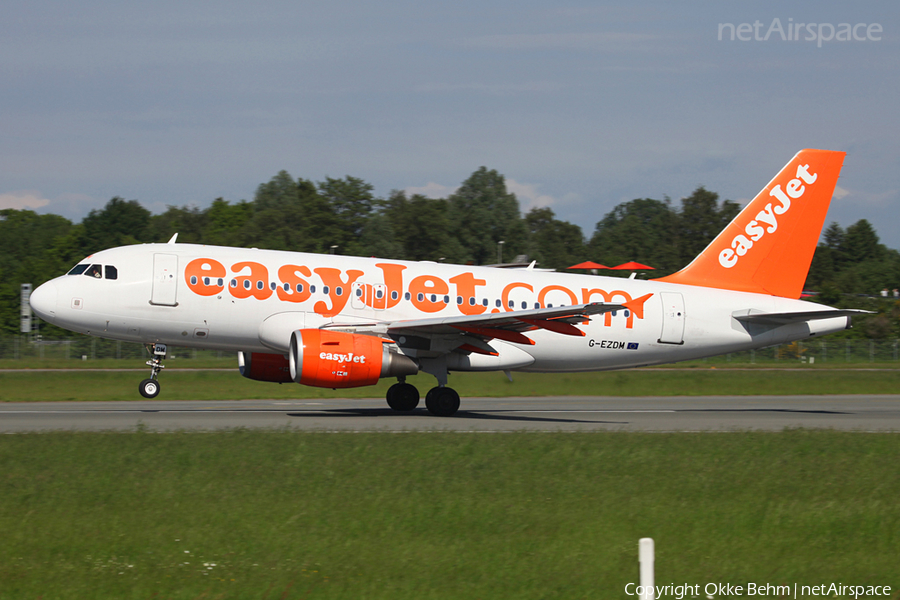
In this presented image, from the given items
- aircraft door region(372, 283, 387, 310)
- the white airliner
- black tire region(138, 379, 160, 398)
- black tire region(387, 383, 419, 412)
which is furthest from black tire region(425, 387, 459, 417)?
black tire region(138, 379, 160, 398)

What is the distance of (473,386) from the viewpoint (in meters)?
28.7

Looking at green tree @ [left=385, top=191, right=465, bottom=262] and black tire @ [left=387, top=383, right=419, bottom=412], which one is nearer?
black tire @ [left=387, top=383, right=419, bottom=412]

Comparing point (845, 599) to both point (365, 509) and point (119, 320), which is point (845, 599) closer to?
point (365, 509)

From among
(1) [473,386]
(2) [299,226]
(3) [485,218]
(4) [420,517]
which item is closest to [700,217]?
(3) [485,218]

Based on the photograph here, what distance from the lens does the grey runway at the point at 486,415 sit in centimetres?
1847

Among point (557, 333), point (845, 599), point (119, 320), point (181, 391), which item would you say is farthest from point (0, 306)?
point (845, 599)

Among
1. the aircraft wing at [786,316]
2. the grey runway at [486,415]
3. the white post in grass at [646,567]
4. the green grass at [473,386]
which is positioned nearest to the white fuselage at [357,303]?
the aircraft wing at [786,316]

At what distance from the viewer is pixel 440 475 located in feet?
39.4

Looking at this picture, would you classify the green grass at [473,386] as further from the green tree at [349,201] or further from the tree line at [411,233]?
the green tree at [349,201]

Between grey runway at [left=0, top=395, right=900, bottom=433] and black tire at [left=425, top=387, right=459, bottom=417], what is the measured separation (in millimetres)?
336

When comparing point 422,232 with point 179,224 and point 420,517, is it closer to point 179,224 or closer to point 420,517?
point 179,224

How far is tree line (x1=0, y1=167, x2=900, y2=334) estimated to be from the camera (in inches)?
3617

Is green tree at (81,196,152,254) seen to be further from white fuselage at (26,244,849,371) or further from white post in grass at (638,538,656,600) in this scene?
white post in grass at (638,538,656,600)

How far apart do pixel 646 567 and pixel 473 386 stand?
23.4 meters
